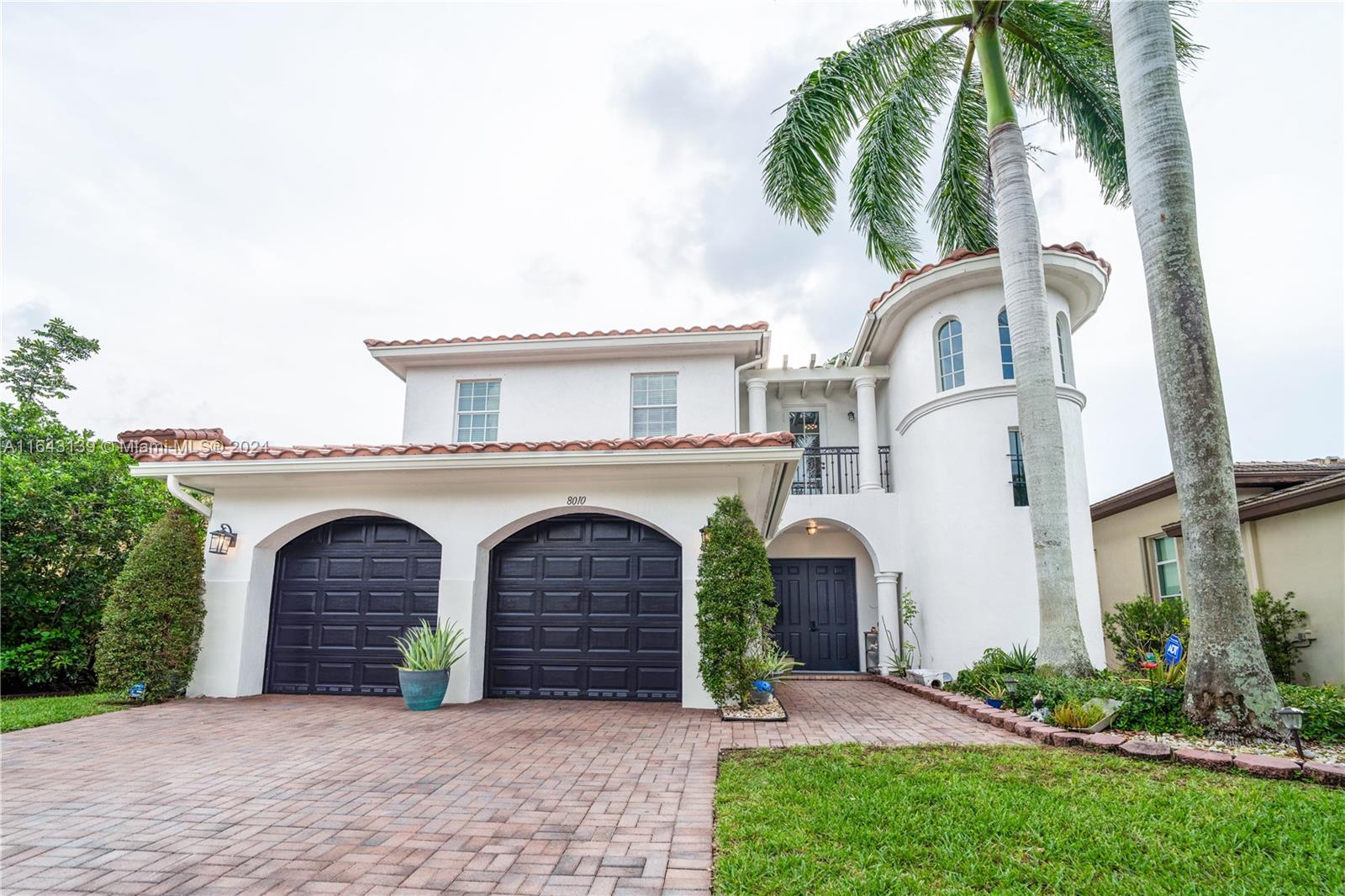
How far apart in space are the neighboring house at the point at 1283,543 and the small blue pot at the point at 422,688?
439 inches

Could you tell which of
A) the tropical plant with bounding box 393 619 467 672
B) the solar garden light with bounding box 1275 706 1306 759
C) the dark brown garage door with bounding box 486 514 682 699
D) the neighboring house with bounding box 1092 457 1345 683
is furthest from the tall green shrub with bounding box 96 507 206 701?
the neighboring house with bounding box 1092 457 1345 683

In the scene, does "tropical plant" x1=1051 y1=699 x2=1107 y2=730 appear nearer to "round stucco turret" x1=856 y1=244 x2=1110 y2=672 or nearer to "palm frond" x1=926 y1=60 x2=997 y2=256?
"round stucco turret" x1=856 y1=244 x2=1110 y2=672

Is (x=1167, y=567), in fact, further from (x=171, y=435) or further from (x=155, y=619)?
(x=171, y=435)

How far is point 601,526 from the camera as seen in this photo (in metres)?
9.05

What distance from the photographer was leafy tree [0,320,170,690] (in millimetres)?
10000

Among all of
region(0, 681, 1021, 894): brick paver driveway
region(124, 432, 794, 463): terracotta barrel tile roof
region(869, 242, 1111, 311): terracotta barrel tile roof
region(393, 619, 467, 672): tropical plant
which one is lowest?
region(0, 681, 1021, 894): brick paver driveway

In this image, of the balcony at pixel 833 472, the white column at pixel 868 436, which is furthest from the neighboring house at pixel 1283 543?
the white column at pixel 868 436

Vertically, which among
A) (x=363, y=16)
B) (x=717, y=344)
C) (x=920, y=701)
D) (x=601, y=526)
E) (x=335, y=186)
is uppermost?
(x=363, y=16)

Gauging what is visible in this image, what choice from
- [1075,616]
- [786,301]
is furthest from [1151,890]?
[786,301]

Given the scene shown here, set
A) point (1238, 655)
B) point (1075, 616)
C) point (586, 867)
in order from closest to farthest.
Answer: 1. point (586, 867)
2. point (1238, 655)
3. point (1075, 616)

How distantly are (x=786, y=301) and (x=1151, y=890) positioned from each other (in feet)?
72.1

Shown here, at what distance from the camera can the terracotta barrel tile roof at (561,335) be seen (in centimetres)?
1300

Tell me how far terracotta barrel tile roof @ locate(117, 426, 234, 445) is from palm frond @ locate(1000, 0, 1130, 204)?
14.6 meters

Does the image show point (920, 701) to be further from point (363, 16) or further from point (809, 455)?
point (363, 16)
